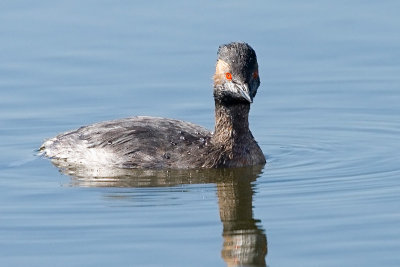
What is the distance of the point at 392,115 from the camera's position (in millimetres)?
18141

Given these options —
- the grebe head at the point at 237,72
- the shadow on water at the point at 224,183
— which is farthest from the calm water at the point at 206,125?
the grebe head at the point at 237,72

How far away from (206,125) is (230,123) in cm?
187

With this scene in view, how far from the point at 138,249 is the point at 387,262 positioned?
236 cm

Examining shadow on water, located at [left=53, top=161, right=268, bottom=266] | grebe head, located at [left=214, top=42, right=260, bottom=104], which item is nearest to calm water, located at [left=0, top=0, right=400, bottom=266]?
shadow on water, located at [left=53, top=161, right=268, bottom=266]

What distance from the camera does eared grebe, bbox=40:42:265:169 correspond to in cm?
1608

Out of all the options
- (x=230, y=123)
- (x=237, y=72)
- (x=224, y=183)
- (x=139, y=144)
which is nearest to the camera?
(x=224, y=183)

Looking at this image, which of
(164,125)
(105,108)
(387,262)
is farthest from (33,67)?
(387,262)

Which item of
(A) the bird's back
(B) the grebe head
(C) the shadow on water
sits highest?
(B) the grebe head

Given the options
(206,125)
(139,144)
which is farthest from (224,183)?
(206,125)

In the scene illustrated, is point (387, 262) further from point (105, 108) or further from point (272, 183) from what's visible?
point (105, 108)

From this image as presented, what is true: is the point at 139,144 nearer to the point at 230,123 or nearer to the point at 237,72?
the point at 230,123

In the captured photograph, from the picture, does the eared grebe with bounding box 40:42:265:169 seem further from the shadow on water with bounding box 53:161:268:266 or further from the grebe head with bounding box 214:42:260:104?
the shadow on water with bounding box 53:161:268:266

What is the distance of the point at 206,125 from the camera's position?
1841 centimetres

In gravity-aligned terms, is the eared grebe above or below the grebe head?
below
